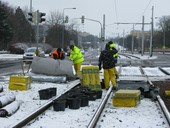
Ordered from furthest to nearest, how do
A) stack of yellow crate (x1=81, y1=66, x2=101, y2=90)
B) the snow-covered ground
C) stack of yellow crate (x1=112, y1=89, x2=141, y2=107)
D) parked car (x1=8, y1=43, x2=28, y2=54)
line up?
1. parked car (x1=8, y1=43, x2=28, y2=54)
2. stack of yellow crate (x1=81, y1=66, x2=101, y2=90)
3. stack of yellow crate (x1=112, y1=89, x2=141, y2=107)
4. the snow-covered ground

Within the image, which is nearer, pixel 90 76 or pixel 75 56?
pixel 90 76

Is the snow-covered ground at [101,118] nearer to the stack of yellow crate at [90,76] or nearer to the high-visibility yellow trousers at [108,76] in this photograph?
the stack of yellow crate at [90,76]

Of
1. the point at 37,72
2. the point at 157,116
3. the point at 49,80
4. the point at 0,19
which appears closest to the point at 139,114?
the point at 157,116

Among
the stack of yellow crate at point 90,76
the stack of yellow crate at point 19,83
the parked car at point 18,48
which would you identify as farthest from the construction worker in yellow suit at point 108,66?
the parked car at point 18,48

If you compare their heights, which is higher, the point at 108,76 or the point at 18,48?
the point at 18,48

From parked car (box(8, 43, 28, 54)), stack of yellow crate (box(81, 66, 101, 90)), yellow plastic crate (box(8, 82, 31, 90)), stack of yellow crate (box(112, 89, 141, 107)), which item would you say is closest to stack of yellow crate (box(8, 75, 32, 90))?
yellow plastic crate (box(8, 82, 31, 90))

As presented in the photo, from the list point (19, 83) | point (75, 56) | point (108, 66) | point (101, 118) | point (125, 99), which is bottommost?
point (101, 118)

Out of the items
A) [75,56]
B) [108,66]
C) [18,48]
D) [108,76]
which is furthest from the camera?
[18,48]

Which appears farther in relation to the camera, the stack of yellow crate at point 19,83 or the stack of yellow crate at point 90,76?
the stack of yellow crate at point 90,76

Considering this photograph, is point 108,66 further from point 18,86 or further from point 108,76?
point 18,86

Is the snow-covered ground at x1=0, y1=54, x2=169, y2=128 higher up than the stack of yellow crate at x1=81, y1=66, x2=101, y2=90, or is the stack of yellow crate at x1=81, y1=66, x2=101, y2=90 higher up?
the stack of yellow crate at x1=81, y1=66, x2=101, y2=90

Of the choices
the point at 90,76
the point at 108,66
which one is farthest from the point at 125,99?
the point at 108,66

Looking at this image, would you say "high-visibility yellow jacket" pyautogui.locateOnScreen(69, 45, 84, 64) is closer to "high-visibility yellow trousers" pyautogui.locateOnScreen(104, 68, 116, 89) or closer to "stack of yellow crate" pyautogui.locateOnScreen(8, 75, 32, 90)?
"high-visibility yellow trousers" pyautogui.locateOnScreen(104, 68, 116, 89)

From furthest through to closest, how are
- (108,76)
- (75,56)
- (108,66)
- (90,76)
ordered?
(75,56)
(108,76)
(108,66)
(90,76)
